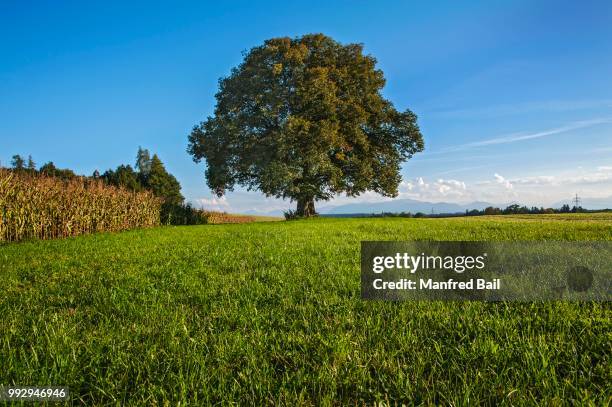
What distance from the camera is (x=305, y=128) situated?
29.4 metres

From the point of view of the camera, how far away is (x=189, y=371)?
2.66m

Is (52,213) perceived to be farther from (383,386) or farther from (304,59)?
(304,59)

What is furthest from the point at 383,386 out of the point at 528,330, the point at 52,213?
the point at 52,213

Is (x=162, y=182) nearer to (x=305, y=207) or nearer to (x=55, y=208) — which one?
(x=305, y=207)

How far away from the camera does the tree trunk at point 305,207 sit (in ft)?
115

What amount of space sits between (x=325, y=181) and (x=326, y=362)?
103ft

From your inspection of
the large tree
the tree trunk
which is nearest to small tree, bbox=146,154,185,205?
the large tree

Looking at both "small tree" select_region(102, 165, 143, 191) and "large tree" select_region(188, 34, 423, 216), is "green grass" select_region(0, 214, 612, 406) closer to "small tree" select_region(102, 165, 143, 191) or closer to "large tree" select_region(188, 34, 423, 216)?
"large tree" select_region(188, 34, 423, 216)

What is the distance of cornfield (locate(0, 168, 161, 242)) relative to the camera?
16.3 metres

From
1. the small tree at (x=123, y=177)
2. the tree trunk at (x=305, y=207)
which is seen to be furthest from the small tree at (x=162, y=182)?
the tree trunk at (x=305, y=207)

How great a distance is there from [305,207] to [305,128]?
27.8 feet

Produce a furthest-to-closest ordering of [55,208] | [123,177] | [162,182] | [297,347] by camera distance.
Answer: [162,182] < [123,177] < [55,208] < [297,347]

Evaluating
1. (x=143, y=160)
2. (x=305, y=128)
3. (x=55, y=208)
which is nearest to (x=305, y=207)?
(x=305, y=128)

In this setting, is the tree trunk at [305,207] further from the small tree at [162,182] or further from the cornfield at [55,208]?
the small tree at [162,182]
